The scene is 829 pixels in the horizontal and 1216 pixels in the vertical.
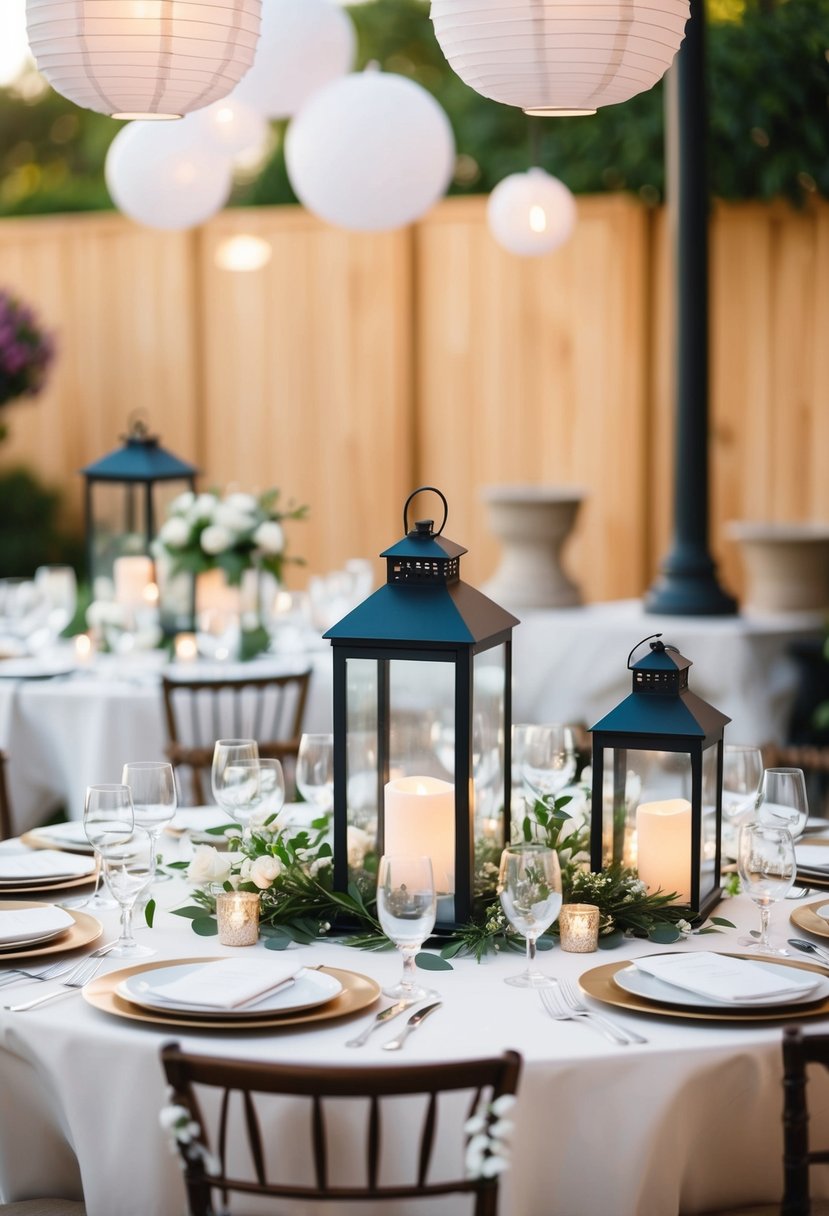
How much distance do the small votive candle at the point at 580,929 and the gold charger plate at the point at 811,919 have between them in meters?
0.31

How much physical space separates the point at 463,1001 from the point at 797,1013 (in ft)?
1.32

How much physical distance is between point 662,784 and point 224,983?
2.41 ft

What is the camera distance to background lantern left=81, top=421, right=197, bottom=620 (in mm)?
4832

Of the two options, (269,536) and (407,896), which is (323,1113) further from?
(269,536)

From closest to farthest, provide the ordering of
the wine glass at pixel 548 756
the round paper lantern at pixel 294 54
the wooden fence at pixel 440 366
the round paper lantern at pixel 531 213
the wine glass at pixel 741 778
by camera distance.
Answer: the wine glass at pixel 741 778 < the wine glass at pixel 548 756 < the round paper lantern at pixel 294 54 < the round paper lantern at pixel 531 213 < the wooden fence at pixel 440 366

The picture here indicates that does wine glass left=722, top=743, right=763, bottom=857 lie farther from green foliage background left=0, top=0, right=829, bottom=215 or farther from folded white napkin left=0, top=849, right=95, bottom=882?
green foliage background left=0, top=0, right=829, bottom=215

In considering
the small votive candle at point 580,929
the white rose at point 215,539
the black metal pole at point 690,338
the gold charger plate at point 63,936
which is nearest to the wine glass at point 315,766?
the gold charger plate at point 63,936

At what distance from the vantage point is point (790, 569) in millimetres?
5469

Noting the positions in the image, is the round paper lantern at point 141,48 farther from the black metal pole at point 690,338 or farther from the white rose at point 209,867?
the black metal pole at point 690,338

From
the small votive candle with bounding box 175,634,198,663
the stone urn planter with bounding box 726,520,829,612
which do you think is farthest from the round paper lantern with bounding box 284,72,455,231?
the stone urn planter with bounding box 726,520,829,612

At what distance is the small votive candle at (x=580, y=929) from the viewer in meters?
2.20

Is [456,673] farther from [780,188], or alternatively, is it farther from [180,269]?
[180,269]

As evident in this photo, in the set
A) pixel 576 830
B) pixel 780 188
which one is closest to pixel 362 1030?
pixel 576 830

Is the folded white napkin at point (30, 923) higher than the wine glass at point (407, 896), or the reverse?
the wine glass at point (407, 896)
